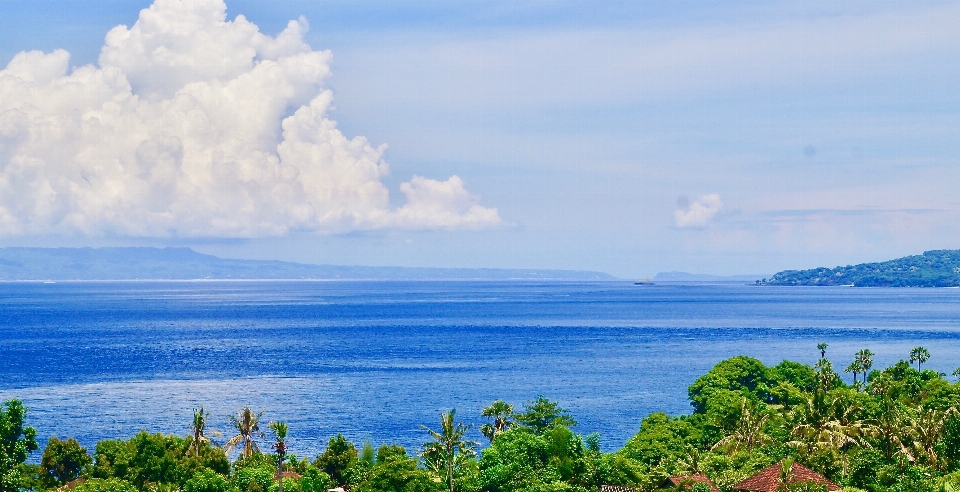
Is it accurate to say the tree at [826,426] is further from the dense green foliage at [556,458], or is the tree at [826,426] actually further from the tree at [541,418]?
the tree at [541,418]

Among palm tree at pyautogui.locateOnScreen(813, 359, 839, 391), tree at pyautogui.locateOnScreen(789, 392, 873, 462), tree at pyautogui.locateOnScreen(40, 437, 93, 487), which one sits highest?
palm tree at pyautogui.locateOnScreen(813, 359, 839, 391)

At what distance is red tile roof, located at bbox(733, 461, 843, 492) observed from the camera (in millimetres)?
62062

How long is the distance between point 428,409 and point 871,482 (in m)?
75.3

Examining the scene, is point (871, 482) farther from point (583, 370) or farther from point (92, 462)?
point (583, 370)

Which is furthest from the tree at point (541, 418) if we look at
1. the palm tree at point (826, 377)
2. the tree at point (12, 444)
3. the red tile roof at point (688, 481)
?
the tree at point (12, 444)

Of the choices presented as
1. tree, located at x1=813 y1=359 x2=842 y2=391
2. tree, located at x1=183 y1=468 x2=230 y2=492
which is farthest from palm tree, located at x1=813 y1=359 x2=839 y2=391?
tree, located at x1=183 y1=468 x2=230 y2=492

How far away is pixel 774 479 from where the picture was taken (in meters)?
62.8

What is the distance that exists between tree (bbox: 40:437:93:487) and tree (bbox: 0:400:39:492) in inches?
469

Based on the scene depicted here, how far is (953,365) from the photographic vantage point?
173250 millimetres

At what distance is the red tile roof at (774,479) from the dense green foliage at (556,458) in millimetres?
715

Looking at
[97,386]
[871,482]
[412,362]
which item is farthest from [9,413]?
[412,362]

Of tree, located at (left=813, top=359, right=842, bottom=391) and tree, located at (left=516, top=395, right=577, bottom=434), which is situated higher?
tree, located at (left=813, top=359, right=842, bottom=391)

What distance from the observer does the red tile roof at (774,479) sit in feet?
204

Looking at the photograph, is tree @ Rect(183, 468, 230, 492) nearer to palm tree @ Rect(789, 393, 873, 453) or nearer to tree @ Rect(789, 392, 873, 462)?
tree @ Rect(789, 392, 873, 462)
